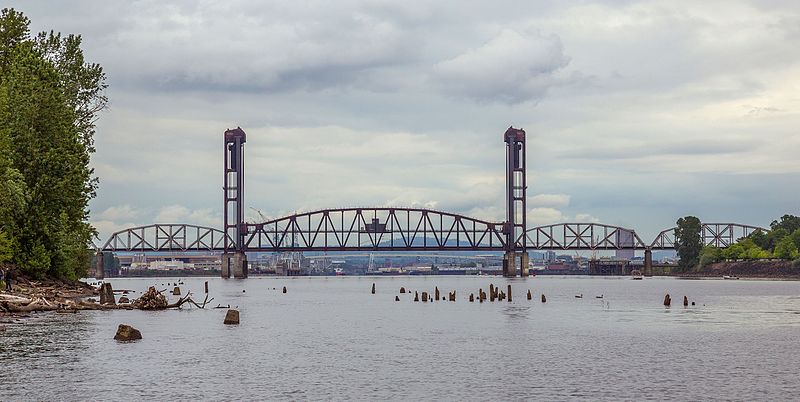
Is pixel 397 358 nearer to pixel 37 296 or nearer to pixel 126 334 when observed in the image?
pixel 126 334

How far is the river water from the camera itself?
38.8 m

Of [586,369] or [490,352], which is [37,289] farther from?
[586,369]

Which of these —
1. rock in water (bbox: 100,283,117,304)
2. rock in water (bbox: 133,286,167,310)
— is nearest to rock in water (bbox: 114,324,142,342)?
rock in water (bbox: 133,286,167,310)

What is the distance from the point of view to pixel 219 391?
126ft

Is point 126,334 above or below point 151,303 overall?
below

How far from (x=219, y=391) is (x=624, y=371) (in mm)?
17925

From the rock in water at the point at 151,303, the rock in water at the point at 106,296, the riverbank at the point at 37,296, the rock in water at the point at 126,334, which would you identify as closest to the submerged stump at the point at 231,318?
the rock in water at the point at 151,303

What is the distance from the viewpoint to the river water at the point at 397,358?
3884cm

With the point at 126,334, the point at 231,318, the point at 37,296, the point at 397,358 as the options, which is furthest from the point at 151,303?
the point at 397,358

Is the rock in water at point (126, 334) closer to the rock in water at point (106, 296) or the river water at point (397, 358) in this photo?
the river water at point (397, 358)

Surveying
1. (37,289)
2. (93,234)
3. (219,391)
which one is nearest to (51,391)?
(219,391)

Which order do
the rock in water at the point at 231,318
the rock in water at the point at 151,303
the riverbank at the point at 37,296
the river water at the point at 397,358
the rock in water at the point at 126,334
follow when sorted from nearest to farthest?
1. the river water at the point at 397,358
2. the rock in water at the point at 126,334
3. the riverbank at the point at 37,296
4. the rock in water at the point at 231,318
5. the rock in water at the point at 151,303

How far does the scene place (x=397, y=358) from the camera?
5094 centimetres

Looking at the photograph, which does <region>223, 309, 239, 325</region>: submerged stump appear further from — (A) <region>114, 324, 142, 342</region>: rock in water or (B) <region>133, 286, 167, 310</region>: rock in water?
(A) <region>114, 324, 142, 342</region>: rock in water
